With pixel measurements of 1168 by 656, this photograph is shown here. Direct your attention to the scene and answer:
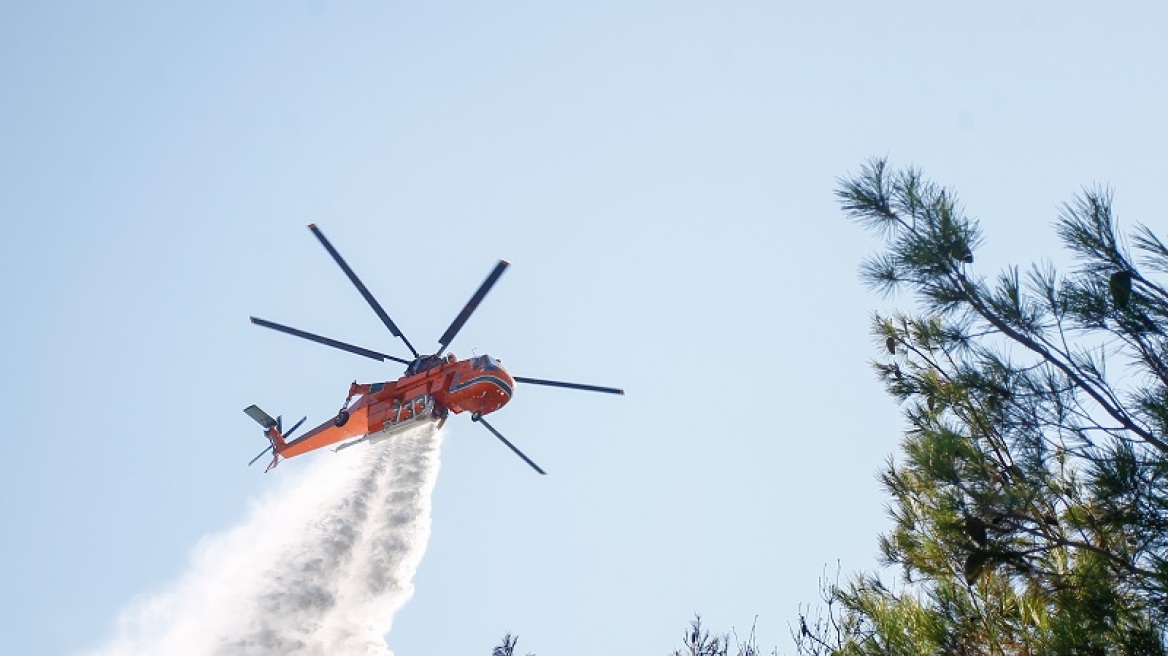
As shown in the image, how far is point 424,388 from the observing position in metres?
25.5

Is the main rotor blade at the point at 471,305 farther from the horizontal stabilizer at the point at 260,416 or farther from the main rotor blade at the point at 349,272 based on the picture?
the horizontal stabilizer at the point at 260,416

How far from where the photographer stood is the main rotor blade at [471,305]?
2441 cm

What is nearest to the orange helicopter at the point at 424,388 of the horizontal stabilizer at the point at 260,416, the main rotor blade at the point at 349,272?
the main rotor blade at the point at 349,272

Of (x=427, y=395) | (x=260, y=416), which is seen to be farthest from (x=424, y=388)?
(x=260, y=416)

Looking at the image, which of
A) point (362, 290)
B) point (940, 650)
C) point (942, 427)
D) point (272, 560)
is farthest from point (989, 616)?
point (272, 560)

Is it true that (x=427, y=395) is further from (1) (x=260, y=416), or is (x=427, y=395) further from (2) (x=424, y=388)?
(1) (x=260, y=416)

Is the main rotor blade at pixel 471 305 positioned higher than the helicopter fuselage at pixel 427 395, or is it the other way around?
the main rotor blade at pixel 471 305

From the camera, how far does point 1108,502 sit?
310 inches

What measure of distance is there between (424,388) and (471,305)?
2085 millimetres

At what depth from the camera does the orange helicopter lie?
2483 cm

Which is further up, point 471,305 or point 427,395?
point 471,305

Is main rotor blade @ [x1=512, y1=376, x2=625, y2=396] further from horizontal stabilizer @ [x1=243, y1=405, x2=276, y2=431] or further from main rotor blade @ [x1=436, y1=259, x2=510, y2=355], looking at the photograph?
horizontal stabilizer @ [x1=243, y1=405, x2=276, y2=431]

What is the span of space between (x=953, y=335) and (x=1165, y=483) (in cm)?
211

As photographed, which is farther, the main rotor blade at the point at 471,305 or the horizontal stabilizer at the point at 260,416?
the horizontal stabilizer at the point at 260,416
